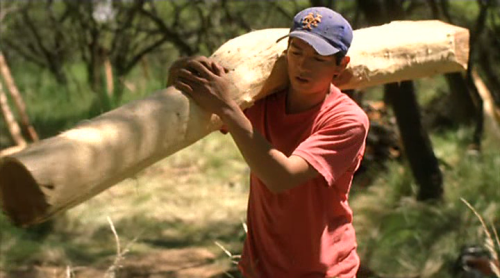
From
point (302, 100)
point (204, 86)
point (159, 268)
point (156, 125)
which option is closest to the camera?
point (156, 125)

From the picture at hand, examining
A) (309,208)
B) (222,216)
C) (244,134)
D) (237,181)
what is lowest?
(237,181)

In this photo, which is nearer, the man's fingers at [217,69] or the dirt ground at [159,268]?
the man's fingers at [217,69]

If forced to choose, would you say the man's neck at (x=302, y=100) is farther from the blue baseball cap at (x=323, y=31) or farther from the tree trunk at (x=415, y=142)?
the tree trunk at (x=415, y=142)

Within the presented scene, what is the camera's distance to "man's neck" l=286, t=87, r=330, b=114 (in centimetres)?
237

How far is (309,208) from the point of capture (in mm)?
2373

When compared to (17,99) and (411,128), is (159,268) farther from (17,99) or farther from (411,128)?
(17,99)

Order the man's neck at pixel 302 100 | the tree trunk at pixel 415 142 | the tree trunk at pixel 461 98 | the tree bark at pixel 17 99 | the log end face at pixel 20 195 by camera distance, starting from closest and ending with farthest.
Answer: the log end face at pixel 20 195
the man's neck at pixel 302 100
the tree trunk at pixel 415 142
the tree trunk at pixel 461 98
the tree bark at pixel 17 99

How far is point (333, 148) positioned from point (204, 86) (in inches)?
14.7

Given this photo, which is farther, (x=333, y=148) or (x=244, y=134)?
(x=333, y=148)

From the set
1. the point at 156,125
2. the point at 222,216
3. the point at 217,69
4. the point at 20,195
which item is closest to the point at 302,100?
the point at 217,69

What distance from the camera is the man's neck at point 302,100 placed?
237cm

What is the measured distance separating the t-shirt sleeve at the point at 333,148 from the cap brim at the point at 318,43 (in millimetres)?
193

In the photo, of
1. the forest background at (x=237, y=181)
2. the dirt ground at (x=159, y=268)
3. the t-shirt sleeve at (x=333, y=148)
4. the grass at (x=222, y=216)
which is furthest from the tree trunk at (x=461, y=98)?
the t-shirt sleeve at (x=333, y=148)

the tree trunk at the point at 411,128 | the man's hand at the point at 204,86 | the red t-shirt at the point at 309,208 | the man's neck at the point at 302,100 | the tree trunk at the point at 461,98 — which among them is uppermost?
the man's hand at the point at 204,86
